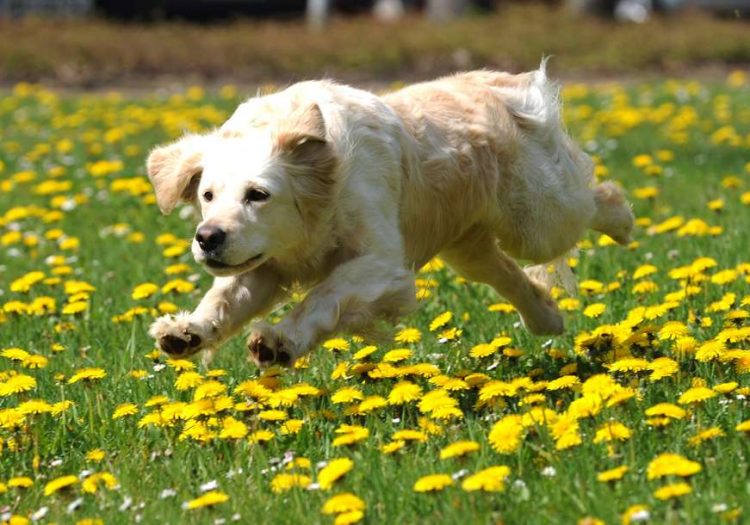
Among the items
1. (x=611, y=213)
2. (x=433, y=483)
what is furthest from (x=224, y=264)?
(x=611, y=213)

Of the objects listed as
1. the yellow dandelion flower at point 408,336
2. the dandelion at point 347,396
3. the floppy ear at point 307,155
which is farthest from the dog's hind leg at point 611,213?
the dandelion at point 347,396

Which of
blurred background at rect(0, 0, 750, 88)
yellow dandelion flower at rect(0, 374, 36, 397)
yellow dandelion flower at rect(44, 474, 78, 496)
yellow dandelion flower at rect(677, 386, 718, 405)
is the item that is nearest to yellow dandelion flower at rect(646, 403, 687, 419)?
yellow dandelion flower at rect(677, 386, 718, 405)

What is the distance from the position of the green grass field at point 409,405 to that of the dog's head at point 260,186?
438 mm

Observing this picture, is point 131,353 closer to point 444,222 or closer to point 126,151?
point 444,222

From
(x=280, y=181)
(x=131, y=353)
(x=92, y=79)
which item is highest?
(x=280, y=181)

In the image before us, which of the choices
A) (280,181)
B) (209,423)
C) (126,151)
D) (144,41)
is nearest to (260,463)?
(209,423)

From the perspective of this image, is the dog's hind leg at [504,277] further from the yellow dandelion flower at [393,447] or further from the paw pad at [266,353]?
the yellow dandelion flower at [393,447]

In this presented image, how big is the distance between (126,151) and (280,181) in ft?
22.2

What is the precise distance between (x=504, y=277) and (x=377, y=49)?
44.7 ft

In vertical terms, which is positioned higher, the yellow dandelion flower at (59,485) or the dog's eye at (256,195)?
the dog's eye at (256,195)

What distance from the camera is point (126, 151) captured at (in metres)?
11.0

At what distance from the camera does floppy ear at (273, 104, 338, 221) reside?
4543 millimetres

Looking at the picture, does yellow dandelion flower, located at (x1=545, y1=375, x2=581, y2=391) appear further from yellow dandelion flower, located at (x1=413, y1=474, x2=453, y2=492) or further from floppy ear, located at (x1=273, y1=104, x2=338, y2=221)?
floppy ear, located at (x1=273, y1=104, x2=338, y2=221)

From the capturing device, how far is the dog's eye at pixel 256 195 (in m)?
4.47
